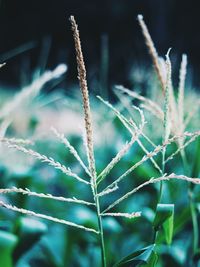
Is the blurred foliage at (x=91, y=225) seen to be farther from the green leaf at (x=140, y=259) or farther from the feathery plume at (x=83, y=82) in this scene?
the feathery plume at (x=83, y=82)

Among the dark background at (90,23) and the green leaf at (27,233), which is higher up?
the dark background at (90,23)

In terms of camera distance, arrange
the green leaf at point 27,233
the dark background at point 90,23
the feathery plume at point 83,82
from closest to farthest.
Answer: the feathery plume at point 83,82 < the green leaf at point 27,233 < the dark background at point 90,23

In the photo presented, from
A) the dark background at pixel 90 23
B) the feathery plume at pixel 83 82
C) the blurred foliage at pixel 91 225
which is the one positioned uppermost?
the dark background at pixel 90 23

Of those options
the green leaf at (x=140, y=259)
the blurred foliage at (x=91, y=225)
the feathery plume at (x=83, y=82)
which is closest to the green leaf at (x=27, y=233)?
the blurred foliage at (x=91, y=225)

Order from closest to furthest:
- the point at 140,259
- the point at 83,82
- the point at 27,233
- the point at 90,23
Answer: the point at 83,82
the point at 140,259
the point at 27,233
the point at 90,23

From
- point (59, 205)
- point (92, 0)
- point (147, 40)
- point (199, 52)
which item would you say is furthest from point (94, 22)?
point (147, 40)

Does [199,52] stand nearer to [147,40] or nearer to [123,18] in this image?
[123,18]

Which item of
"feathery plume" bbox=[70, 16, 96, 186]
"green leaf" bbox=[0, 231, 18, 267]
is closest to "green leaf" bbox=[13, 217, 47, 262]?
"green leaf" bbox=[0, 231, 18, 267]

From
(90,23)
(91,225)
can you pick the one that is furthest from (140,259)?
(90,23)

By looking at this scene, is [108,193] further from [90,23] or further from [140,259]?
[90,23]
